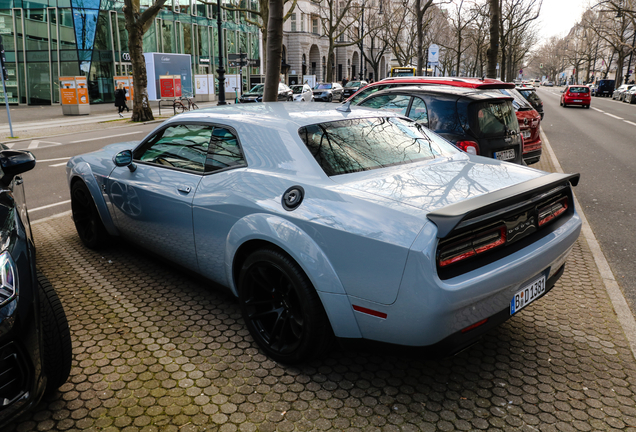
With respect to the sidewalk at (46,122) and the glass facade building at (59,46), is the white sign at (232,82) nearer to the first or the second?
the glass facade building at (59,46)

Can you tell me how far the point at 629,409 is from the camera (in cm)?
282

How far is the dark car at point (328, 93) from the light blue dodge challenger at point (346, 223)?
110ft

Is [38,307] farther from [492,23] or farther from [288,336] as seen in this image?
[492,23]

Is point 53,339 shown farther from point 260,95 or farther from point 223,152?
point 260,95

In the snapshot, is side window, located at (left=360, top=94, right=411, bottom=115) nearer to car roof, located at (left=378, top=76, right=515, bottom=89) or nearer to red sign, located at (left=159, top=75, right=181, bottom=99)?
car roof, located at (left=378, top=76, right=515, bottom=89)

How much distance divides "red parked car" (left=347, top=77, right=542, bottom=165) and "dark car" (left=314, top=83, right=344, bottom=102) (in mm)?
27783

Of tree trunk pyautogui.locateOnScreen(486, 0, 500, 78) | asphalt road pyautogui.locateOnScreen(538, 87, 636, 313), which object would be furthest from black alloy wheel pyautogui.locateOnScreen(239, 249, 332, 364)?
tree trunk pyautogui.locateOnScreen(486, 0, 500, 78)

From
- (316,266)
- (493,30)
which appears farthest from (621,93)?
(316,266)

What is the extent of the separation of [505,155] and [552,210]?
3.42 meters

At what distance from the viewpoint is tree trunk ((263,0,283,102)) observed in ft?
31.0

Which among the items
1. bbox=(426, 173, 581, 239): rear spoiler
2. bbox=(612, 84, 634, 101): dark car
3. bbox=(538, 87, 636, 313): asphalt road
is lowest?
bbox=(538, 87, 636, 313): asphalt road

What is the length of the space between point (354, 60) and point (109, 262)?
89666mm

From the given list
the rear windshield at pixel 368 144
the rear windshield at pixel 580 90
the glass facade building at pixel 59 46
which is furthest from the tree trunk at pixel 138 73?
the rear windshield at pixel 580 90

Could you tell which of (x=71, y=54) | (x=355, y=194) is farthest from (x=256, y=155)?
(x=71, y=54)
